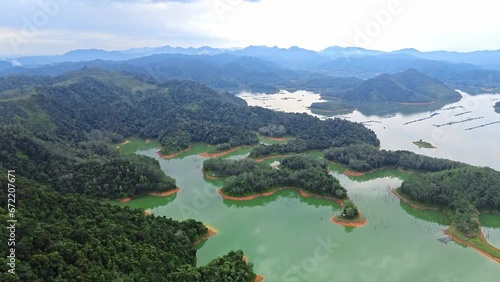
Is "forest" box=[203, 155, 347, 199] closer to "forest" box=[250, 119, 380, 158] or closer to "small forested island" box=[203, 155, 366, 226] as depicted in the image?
"small forested island" box=[203, 155, 366, 226]

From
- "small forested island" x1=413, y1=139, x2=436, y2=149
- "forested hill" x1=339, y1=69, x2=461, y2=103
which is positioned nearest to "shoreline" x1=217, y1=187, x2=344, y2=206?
"small forested island" x1=413, y1=139, x2=436, y2=149

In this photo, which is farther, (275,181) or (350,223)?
(275,181)

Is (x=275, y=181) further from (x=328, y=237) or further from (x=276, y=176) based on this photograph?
(x=328, y=237)

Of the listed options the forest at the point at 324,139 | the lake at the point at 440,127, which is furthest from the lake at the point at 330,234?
the forest at the point at 324,139

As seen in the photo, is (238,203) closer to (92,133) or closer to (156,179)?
(156,179)

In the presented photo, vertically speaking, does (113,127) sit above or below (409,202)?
above

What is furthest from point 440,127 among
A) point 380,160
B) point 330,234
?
point 330,234
